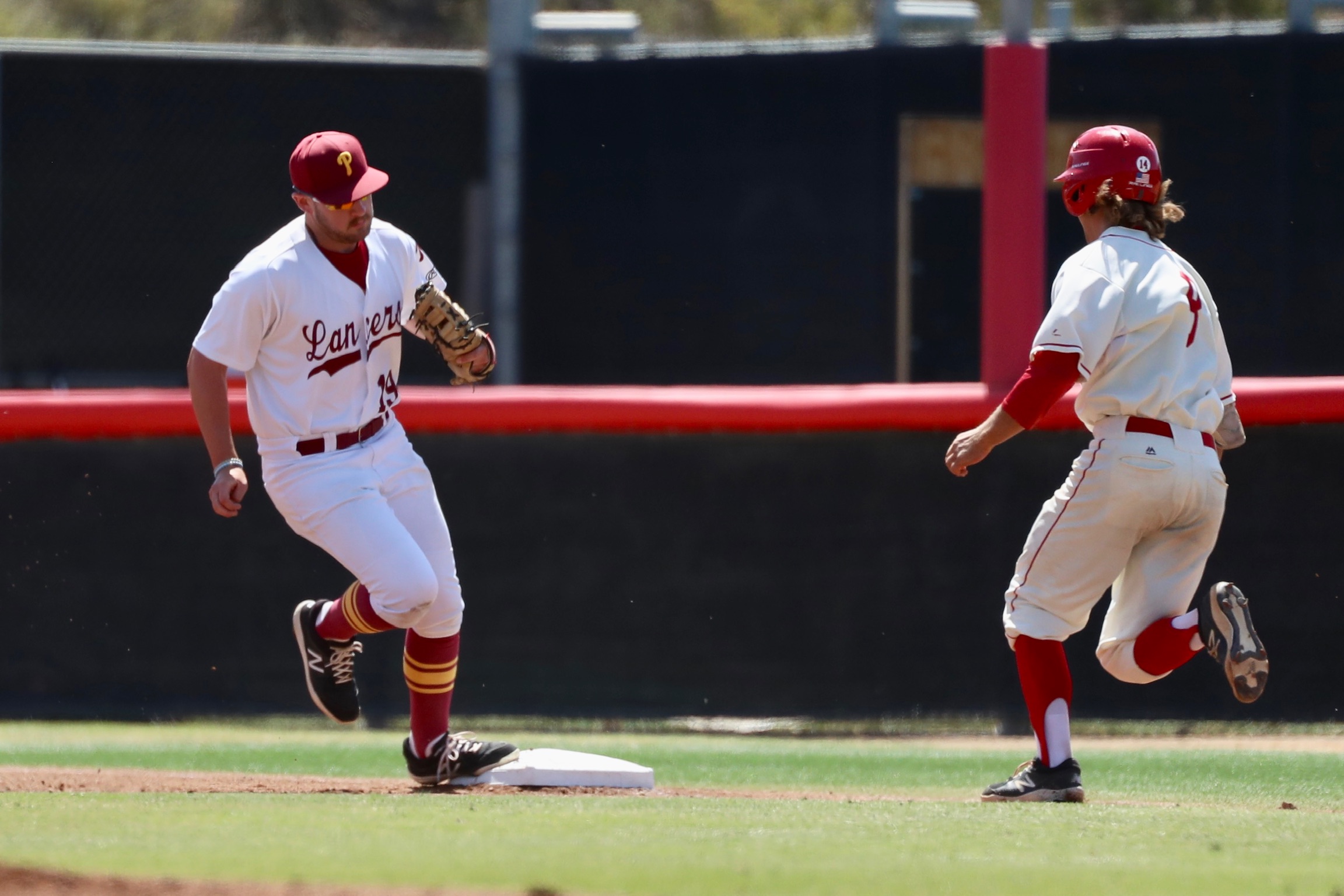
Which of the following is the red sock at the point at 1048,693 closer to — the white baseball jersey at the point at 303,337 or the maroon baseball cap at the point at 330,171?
the white baseball jersey at the point at 303,337

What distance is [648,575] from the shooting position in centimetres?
721

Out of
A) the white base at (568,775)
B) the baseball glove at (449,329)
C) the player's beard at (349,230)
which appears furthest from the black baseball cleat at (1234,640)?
the player's beard at (349,230)

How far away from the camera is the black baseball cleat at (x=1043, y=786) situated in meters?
4.97

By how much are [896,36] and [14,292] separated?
6440mm

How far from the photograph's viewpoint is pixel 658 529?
7223mm

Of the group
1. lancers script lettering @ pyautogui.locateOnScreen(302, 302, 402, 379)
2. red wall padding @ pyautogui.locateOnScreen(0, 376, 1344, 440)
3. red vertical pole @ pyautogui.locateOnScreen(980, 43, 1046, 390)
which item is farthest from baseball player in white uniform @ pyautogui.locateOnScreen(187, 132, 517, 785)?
red vertical pole @ pyautogui.locateOnScreen(980, 43, 1046, 390)

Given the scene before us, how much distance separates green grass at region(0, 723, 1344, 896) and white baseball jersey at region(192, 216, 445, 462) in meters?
1.05

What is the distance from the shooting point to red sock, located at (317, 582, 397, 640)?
16.8 ft

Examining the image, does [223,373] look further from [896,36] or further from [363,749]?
[896,36]

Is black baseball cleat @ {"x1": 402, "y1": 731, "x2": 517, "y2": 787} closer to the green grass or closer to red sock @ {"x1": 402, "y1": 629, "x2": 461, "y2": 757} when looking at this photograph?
red sock @ {"x1": 402, "y1": 629, "x2": 461, "y2": 757}

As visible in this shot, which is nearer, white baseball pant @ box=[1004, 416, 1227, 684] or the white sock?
white baseball pant @ box=[1004, 416, 1227, 684]

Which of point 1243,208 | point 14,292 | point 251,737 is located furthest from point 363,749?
point 1243,208

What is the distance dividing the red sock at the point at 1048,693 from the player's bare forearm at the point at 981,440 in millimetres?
568

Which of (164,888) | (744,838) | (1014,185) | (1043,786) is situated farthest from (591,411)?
(164,888)
